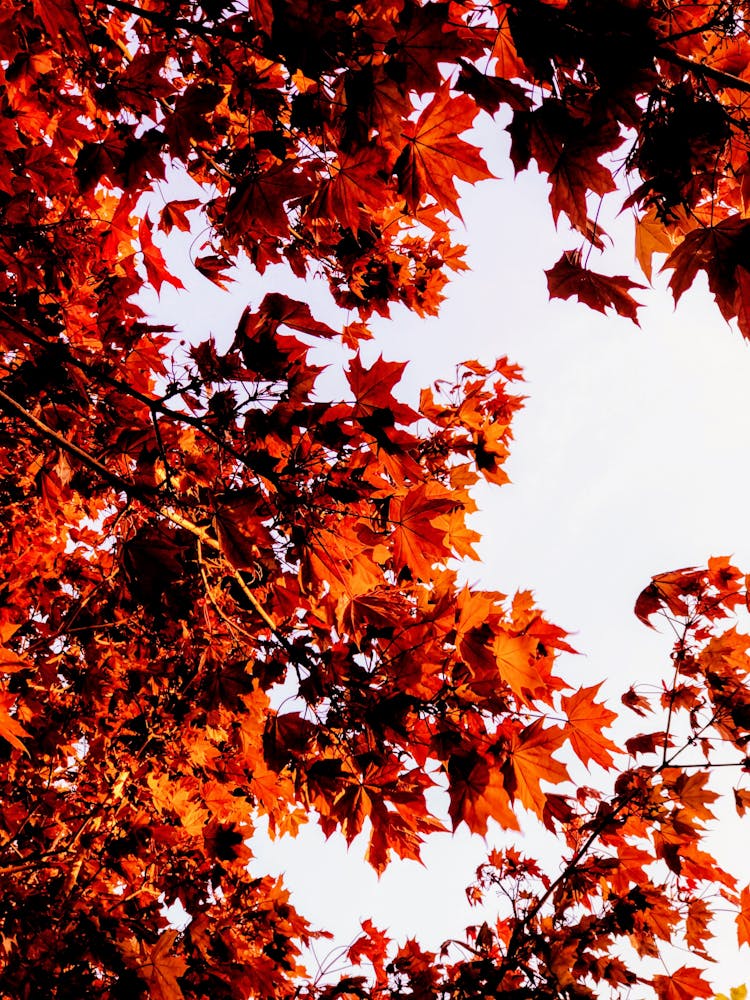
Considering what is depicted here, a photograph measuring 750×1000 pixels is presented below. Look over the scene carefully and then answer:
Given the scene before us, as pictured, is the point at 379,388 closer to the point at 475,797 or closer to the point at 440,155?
the point at 440,155

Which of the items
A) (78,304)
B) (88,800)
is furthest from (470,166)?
(88,800)

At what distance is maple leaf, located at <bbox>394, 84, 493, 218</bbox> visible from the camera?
1.85 metres

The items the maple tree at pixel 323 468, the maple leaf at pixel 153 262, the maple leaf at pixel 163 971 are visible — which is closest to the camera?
the maple tree at pixel 323 468

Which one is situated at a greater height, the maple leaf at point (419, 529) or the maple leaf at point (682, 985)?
the maple leaf at point (419, 529)

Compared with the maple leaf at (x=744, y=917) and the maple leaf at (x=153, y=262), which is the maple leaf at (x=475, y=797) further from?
the maple leaf at (x=153, y=262)

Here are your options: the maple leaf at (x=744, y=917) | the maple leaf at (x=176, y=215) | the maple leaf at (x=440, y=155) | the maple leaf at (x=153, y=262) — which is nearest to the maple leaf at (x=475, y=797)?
the maple leaf at (x=440, y=155)

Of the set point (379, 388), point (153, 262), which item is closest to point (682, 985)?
point (379, 388)

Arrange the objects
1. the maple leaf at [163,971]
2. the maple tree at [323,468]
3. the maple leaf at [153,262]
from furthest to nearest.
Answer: the maple leaf at [153,262]
the maple leaf at [163,971]
the maple tree at [323,468]

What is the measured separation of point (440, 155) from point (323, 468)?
1.22 m

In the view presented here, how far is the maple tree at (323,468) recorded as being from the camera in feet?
5.40

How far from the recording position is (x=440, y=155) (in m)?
1.91

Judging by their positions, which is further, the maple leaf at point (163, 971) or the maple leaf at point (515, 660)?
the maple leaf at point (163, 971)

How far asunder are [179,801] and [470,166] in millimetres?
4102

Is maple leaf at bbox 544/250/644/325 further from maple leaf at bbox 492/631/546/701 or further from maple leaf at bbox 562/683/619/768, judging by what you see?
maple leaf at bbox 562/683/619/768
